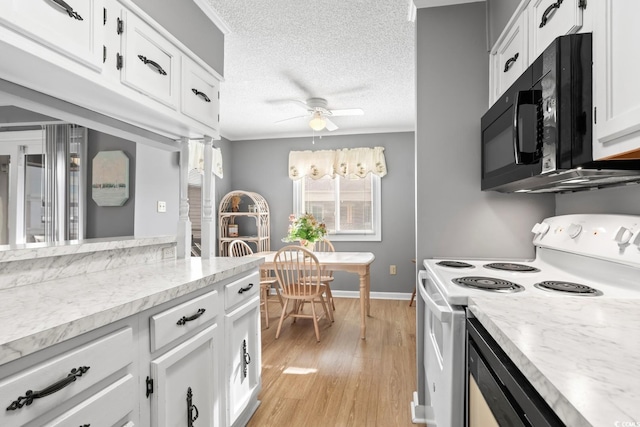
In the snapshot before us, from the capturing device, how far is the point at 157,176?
115 inches

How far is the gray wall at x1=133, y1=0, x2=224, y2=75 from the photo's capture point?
1705mm

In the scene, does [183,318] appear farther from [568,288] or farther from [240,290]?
[568,288]

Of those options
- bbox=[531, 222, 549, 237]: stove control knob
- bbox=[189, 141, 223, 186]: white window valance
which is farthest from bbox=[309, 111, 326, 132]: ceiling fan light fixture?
bbox=[531, 222, 549, 237]: stove control knob

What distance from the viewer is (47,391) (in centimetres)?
79

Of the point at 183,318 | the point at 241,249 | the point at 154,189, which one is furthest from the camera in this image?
the point at 241,249

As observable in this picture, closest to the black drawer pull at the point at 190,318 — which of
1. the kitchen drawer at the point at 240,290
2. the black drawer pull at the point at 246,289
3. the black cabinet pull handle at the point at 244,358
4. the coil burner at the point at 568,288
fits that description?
the kitchen drawer at the point at 240,290

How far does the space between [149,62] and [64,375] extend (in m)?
1.31

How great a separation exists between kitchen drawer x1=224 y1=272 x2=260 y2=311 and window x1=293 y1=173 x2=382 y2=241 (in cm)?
310

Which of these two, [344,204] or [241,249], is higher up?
[344,204]

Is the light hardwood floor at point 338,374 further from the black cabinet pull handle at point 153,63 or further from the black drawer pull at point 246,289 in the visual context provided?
the black cabinet pull handle at point 153,63

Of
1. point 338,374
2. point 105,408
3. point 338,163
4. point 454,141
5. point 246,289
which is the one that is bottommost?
point 338,374

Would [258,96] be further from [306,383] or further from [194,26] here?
[306,383]

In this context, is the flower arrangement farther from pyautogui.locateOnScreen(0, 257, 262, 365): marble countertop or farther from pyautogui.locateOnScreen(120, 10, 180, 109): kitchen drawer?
pyautogui.locateOnScreen(120, 10, 180, 109): kitchen drawer

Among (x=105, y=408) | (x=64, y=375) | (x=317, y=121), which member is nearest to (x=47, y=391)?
(x=64, y=375)
